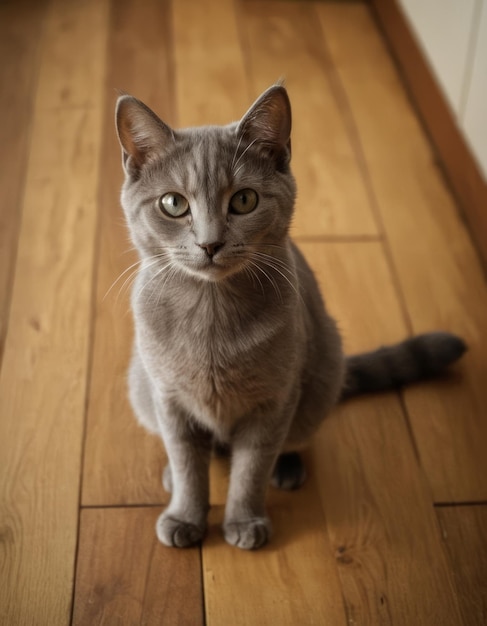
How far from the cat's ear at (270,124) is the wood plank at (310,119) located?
786 mm

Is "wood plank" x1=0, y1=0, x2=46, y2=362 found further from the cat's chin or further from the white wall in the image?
the white wall

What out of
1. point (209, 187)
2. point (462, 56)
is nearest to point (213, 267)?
point (209, 187)

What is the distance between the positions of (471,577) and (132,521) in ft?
1.90

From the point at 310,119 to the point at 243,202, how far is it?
1200 mm

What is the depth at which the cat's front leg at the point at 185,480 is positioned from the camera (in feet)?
4.37

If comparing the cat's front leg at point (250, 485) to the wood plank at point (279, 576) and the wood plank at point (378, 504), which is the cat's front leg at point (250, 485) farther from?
the wood plank at point (378, 504)

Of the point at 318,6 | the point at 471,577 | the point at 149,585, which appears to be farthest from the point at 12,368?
the point at 318,6

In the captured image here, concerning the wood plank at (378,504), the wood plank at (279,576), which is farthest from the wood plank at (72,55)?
the wood plank at (279,576)

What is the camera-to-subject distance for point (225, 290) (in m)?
1.20

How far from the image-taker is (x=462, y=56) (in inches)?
76.1

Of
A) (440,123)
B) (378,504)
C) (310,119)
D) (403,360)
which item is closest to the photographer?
(378,504)

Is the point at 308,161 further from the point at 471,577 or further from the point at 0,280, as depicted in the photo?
the point at 471,577

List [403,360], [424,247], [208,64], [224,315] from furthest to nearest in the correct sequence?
[208,64]
[424,247]
[403,360]
[224,315]

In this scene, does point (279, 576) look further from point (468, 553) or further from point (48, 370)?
point (48, 370)
